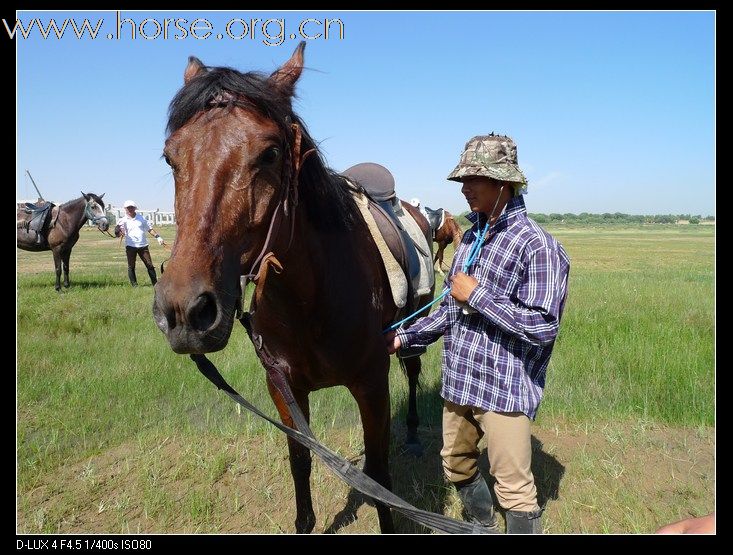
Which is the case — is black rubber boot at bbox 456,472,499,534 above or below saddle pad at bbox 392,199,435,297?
below

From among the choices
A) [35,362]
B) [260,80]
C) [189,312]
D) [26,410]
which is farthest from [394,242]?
[35,362]

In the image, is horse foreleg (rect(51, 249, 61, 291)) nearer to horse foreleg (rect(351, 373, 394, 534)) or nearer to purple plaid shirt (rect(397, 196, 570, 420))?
horse foreleg (rect(351, 373, 394, 534))

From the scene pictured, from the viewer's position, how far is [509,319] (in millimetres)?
1948

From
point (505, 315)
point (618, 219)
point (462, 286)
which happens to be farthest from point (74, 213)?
point (618, 219)

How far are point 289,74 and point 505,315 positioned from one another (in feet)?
4.78

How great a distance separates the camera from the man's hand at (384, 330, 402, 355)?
2.60m

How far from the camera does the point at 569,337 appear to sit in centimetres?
639

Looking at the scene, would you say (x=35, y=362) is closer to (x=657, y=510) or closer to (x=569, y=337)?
(x=657, y=510)

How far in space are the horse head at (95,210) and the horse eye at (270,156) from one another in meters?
12.6

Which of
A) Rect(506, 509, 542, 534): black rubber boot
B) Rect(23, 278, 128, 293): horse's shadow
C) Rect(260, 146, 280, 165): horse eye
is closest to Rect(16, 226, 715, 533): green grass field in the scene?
Rect(506, 509, 542, 534): black rubber boot

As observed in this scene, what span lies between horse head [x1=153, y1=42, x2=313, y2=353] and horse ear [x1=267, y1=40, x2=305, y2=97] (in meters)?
0.04

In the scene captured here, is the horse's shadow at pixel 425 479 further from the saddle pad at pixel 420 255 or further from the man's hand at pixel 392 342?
the saddle pad at pixel 420 255

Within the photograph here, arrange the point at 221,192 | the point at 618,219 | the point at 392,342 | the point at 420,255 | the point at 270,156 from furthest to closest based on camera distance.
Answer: the point at 618,219, the point at 420,255, the point at 392,342, the point at 270,156, the point at 221,192

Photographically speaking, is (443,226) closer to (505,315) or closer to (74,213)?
(505,315)
